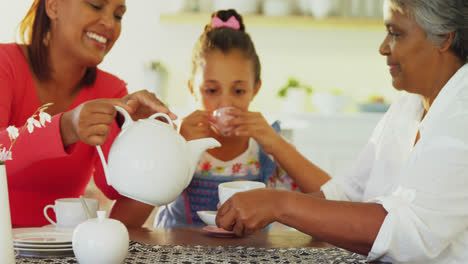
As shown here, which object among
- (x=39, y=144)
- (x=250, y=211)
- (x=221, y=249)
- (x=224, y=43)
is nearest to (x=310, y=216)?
(x=250, y=211)

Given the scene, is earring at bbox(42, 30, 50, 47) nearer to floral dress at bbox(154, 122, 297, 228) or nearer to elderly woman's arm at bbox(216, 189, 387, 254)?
floral dress at bbox(154, 122, 297, 228)

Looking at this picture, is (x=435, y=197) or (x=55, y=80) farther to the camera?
(x=55, y=80)

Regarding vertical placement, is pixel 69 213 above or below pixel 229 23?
below

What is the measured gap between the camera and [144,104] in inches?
57.8

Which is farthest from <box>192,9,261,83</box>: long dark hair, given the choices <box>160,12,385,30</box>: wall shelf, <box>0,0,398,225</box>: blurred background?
<box>160,12,385,30</box>: wall shelf

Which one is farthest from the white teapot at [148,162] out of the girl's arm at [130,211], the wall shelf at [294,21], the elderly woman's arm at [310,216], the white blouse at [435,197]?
the wall shelf at [294,21]

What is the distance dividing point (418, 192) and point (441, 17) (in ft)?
1.37

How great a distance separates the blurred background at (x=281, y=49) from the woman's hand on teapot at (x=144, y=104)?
116 inches

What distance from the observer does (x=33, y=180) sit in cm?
174

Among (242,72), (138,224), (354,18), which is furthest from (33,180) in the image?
(354,18)

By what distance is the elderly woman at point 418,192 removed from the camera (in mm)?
1096

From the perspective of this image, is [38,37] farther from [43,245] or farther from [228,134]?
[43,245]

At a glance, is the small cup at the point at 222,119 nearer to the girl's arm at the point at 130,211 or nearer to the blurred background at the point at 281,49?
the girl's arm at the point at 130,211

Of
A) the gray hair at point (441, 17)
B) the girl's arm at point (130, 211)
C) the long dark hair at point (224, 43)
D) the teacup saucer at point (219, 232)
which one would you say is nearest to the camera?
the gray hair at point (441, 17)
